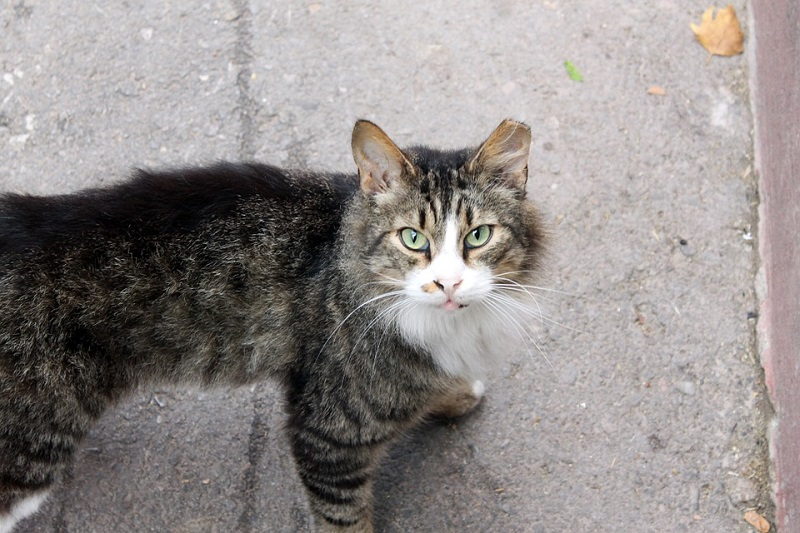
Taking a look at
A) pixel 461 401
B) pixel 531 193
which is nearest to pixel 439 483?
pixel 461 401

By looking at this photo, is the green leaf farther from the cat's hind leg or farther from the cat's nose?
the cat's hind leg

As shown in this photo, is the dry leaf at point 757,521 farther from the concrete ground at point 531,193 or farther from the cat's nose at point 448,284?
the cat's nose at point 448,284

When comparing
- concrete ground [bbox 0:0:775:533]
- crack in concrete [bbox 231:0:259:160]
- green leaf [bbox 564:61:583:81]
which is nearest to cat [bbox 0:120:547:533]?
concrete ground [bbox 0:0:775:533]

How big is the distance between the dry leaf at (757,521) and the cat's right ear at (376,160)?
73.9 inches

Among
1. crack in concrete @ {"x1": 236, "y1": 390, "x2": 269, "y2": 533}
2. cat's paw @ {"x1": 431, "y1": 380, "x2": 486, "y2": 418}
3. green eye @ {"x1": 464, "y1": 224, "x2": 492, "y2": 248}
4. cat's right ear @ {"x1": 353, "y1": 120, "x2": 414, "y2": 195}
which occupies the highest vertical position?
cat's right ear @ {"x1": 353, "y1": 120, "x2": 414, "y2": 195}

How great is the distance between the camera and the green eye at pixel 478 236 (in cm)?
260

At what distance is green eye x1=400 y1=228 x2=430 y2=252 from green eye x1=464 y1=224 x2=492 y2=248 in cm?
13

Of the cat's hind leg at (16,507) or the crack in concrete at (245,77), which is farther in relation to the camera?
the crack in concrete at (245,77)

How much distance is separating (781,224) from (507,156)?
163cm

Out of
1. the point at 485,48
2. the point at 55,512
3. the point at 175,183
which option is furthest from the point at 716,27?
the point at 55,512

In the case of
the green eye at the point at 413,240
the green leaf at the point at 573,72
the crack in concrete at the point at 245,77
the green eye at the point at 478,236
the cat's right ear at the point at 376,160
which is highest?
the cat's right ear at the point at 376,160

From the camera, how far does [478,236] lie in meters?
2.62

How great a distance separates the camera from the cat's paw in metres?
3.26

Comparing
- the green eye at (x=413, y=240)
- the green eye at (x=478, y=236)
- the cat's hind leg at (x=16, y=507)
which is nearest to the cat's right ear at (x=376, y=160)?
the green eye at (x=413, y=240)
